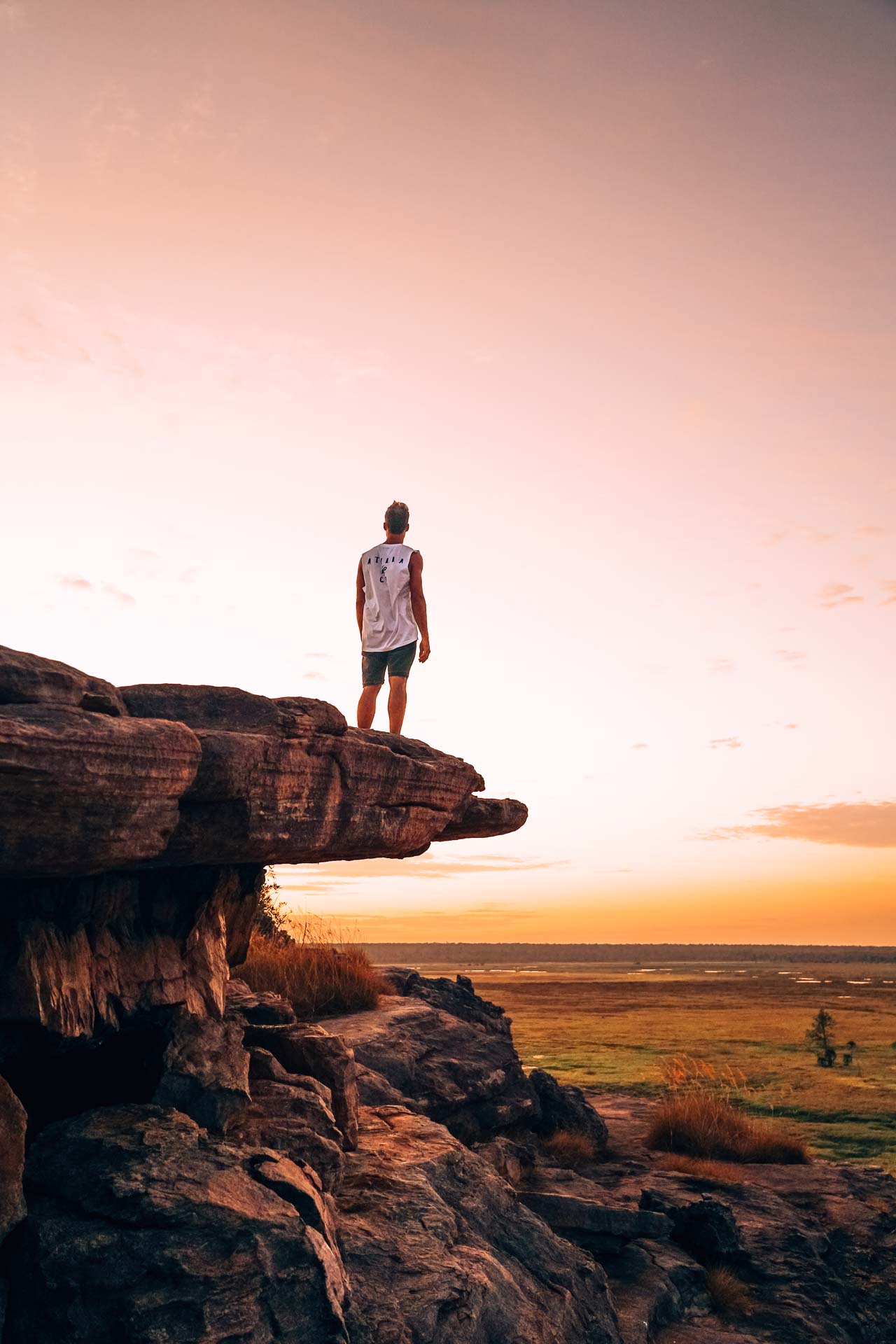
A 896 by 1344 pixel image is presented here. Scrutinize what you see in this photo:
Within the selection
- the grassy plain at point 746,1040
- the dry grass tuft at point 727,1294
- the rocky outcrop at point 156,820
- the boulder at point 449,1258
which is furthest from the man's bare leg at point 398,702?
the grassy plain at point 746,1040

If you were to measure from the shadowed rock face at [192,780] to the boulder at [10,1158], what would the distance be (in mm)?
1885

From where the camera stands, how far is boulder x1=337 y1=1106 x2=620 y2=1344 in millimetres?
8375

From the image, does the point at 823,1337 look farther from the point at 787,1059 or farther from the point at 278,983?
the point at 787,1059

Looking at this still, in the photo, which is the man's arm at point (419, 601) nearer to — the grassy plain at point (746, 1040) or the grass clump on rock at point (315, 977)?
the grass clump on rock at point (315, 977)

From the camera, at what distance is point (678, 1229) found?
13039mm

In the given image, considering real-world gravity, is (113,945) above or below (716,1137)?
above

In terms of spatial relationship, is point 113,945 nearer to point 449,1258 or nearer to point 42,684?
point 42,684

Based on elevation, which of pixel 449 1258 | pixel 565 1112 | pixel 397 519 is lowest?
pixel 565 1112

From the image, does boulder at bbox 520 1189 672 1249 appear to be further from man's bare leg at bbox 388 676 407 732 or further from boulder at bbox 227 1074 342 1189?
man's bare leg at bbox 388 676 407 732

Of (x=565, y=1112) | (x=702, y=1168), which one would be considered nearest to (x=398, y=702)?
(x=565, y=1112)

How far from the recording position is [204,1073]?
31.3 feet

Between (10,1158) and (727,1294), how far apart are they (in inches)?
351

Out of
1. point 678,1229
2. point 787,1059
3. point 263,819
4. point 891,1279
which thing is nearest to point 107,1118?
point 263,819

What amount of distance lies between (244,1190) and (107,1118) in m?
1.58
